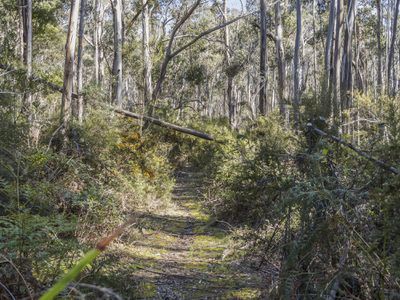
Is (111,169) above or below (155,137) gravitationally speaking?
below

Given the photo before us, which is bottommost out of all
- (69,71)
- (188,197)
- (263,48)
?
(188,197)

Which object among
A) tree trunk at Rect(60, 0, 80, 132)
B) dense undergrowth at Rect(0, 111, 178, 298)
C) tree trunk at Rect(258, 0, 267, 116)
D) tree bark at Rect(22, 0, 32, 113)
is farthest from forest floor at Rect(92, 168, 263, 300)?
tree trunk at Rect(258, 0, 267, 116)

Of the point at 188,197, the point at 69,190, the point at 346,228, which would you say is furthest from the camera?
the point at 188,197

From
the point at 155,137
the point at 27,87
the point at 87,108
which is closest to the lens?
the point at 27,87

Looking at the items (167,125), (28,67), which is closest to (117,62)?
(28,67)

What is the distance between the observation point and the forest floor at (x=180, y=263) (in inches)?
163

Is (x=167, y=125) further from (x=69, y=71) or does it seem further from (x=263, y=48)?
(x=263, y=48)

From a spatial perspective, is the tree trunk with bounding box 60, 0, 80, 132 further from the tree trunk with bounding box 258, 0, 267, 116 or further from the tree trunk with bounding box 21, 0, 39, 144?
the tree trunk with bounding box 258, 0, 267, 116

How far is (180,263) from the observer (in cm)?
552

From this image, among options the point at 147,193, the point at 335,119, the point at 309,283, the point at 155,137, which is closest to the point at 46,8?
the point at 155,137

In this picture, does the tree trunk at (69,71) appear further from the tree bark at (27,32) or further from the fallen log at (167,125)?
the fallen log at (167,125)

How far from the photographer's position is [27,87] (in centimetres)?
821

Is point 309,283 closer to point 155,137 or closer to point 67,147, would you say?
point 67,147

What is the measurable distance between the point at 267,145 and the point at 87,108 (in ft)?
12.7
